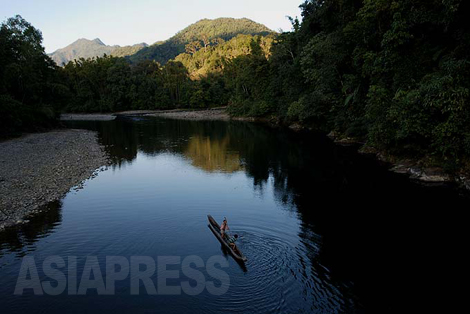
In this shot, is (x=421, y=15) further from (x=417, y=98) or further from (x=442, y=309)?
(x=442, y=309)

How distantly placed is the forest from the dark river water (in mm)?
4420

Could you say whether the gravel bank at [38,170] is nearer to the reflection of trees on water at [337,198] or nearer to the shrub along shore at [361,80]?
the reflection of trees on water at [337,198]

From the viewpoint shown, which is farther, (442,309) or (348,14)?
(348,14)

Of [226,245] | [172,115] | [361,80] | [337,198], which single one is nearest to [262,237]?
[226,245]

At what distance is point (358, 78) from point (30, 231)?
40.0 meters

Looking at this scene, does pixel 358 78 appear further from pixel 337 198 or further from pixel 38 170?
pixel 38 170

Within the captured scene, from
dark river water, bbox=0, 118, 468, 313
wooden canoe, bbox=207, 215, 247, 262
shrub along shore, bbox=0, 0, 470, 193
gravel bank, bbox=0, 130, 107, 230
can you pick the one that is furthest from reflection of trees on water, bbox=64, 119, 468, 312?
gravel bank, bbox=0, 130, 107, 230

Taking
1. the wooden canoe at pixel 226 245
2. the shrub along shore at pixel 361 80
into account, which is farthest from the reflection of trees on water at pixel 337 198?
the shrub along shore at pixel 361 80

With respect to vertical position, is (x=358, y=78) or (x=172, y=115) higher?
(x=358, y=78)

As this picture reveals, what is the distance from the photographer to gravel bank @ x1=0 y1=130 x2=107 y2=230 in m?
A: 21.0

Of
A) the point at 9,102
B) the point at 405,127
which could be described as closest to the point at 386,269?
the point at 405,127

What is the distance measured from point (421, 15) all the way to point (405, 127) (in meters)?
9.30

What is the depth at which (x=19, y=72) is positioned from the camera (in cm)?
5128

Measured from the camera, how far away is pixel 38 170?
28.5m
